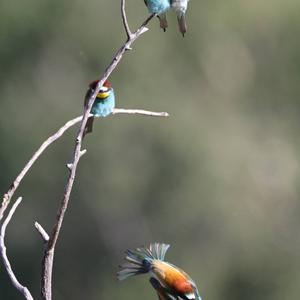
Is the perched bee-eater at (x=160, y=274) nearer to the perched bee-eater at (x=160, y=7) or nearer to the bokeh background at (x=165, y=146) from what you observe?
the perched bee-eater at (x=160, y=7)

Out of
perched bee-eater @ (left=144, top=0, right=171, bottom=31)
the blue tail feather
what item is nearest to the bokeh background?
perched bee-eater @ (left=144, top=0, right=171, bottom=31)

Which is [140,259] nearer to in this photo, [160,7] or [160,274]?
[160,274]

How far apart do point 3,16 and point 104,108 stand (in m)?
5.09

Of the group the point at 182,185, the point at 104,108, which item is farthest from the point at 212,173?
the point at 104,108

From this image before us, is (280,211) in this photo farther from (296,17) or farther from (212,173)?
(296,17)

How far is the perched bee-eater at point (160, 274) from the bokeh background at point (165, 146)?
532 cm

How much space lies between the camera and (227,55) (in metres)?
7.57

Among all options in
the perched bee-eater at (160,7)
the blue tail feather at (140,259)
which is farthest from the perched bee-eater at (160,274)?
the perched bee-eater at (160,7)

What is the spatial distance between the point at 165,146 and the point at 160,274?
573cm

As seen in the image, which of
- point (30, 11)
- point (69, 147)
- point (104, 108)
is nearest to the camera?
point (104, 108)

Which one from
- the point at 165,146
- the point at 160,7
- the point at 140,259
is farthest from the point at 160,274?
the point at 165,146

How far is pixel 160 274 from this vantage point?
1.28 meters

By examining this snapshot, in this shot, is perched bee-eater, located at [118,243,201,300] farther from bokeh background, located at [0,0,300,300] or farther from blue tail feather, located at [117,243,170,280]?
bokeh background, located at [0,0,300,300]

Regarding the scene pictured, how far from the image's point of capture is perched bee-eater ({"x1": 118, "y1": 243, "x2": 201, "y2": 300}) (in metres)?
1.26
